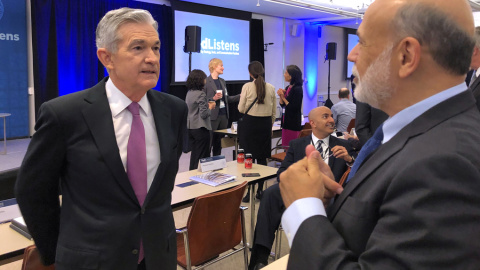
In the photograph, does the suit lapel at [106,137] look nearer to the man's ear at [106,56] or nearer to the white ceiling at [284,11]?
the man's ear at [106,56]

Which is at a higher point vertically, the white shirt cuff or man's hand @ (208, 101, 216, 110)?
man's hand @ (208, 101, 216, 110)

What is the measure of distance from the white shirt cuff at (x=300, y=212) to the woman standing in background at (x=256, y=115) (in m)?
4.45

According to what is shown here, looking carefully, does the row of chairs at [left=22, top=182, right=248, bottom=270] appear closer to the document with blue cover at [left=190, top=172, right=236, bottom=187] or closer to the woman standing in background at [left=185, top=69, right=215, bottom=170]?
the document with blue cover at [left=190, top=172, right=236, bottom=187]

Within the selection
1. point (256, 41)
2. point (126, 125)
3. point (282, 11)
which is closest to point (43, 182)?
point (126, 125)

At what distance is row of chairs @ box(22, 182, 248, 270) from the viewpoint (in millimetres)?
2418

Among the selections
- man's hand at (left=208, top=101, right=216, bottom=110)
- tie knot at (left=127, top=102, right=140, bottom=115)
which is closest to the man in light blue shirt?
man's hand at (left=208, top=101, right=216, bottom=110)

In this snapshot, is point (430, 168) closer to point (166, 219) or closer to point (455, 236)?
point (455, 236)

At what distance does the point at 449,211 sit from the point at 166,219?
1181 mm

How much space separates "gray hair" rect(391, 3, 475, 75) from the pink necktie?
1058mm

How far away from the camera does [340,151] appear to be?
3.30 metres

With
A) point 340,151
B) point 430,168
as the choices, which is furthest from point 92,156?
point 340,151

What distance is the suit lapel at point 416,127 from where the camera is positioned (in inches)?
29.0

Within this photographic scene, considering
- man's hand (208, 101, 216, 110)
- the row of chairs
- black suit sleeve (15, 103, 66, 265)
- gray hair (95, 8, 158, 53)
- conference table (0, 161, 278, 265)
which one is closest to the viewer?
black suit sleeve (15, 103, 66, 265)

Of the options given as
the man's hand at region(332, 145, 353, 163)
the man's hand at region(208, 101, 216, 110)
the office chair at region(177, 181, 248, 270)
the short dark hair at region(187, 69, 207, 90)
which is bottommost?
the office chair at region(177, 181, 248, 270)
